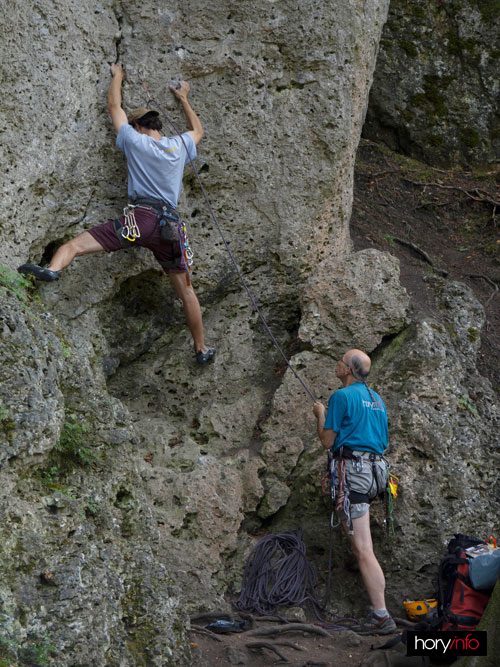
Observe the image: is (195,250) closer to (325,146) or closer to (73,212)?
(73,212)

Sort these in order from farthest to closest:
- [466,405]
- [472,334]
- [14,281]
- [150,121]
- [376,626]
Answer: [472,334], [466,405], [150,121], [376,626], [14,281]

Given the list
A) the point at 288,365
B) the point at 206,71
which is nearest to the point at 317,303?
the point at 288,365

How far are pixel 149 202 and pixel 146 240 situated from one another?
12.7 inches

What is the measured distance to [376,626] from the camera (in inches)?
207

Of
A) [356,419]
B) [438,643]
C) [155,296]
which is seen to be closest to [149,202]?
[155,296]

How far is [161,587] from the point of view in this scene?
4.57 meters

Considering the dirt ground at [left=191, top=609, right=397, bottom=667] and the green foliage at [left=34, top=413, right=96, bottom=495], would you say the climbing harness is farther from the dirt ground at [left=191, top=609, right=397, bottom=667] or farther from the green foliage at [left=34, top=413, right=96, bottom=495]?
the dirt ground at [left=191, top=609, right=397, bottom=667]

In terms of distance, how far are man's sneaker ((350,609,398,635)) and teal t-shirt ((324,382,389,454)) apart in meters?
1.19

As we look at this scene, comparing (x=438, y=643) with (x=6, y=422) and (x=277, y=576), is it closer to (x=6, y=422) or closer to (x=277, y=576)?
(x=277, y=576)

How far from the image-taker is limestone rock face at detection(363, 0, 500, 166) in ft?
32.2

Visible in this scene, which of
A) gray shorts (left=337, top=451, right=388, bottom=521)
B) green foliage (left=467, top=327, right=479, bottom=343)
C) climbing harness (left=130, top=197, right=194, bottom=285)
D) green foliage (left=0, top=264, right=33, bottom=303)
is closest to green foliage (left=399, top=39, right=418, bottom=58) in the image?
green foliage (left=467, top=327, right=479, bottom=343)

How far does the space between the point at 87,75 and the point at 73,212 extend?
3.81 feet

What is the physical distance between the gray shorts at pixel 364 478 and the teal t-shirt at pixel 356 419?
98mm

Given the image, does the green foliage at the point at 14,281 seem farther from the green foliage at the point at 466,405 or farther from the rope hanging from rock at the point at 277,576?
the green foliage at the point at 466,405
